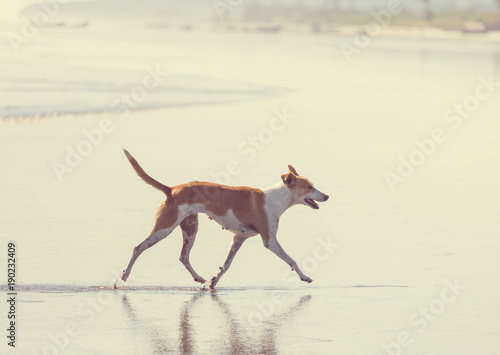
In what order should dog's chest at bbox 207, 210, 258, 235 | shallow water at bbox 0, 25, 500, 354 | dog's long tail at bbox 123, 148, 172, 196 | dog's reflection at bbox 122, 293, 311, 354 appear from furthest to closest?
dog's chest at bbox 207, 210, 258, 235 → dog's long tail at bbox 123, 148, 172, 196 → shallow water at bbox 0, 25, 500, 354 → dog's reflection at bbox 122, 293, 311, 354

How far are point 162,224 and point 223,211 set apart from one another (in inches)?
20.8

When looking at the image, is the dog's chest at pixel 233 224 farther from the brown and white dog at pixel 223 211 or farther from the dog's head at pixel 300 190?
the dog's head at pixel 300 190

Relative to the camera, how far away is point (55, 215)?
1194cm

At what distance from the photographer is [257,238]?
11.2 meters

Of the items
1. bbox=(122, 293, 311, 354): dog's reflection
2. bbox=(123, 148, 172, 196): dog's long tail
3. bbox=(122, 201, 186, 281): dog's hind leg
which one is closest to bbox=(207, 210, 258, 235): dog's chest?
bbox=(122, 201, 186, 281): dog's hind leg

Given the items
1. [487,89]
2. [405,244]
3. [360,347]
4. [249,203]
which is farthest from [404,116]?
[360,347]

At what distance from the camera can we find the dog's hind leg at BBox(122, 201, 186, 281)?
9273 millimetres

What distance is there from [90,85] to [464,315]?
22.1 m

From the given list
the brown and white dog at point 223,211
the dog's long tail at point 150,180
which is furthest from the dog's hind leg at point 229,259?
the dog's long tail at point 150,180

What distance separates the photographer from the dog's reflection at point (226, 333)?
7469mm

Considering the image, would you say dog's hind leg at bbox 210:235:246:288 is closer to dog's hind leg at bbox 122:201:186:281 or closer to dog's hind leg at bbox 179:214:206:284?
dog's hind leg at bbox 179:214:206:284

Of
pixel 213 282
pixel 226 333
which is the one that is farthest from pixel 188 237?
pixel 226 333

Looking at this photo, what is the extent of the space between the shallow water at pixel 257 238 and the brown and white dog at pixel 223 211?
0.29 metres

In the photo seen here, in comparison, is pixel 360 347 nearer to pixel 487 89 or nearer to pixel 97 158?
pixel 97 158
